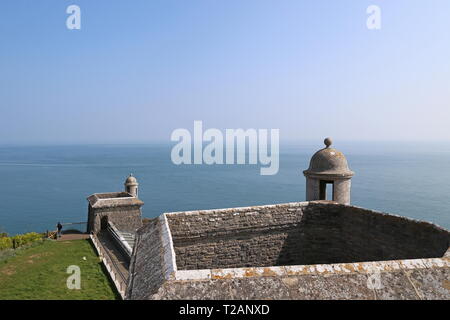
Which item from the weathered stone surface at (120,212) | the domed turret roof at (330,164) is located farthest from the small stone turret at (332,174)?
the weathered stone surface at (120,212)

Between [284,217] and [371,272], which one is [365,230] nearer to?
[284,217]

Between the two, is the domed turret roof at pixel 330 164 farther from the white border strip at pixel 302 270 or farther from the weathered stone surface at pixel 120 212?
the weathered stone surface at pixel 120 212

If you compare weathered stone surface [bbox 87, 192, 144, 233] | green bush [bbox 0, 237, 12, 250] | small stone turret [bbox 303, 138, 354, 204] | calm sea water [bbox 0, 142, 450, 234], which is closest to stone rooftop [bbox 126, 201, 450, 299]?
small stone turret [bbox 303, 138, 354, 204]

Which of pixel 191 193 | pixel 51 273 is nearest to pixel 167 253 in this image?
pixel 51 273

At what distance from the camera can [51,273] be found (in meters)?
19.2

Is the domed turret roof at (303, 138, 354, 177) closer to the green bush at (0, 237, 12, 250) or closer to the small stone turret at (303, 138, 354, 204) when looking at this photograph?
the small stone turret at (303, 138, 354, 204)

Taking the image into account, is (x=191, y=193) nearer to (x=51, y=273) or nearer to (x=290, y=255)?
(x=51, y=273)

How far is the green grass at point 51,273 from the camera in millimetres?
16219

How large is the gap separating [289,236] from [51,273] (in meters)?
15.8

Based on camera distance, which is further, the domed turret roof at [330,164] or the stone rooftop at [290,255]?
the domed turret roof at [330,164]

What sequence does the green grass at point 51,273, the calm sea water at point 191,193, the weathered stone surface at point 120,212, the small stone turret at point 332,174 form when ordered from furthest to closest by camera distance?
the calm sea water at point 191,193, the weathered stone surface at point 120,212, the green grass at point 51,273, the small stone turret at point 332,174

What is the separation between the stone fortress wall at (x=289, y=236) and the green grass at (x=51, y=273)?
30.2ft

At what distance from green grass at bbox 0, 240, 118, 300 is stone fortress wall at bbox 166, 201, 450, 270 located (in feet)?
30.2
